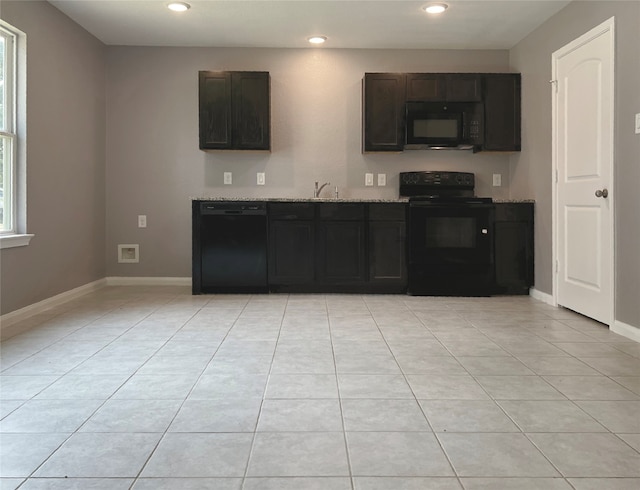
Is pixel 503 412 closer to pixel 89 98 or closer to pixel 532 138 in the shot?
pixel 532 138

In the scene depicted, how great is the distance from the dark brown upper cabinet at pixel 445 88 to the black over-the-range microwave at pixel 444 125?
0.05 m

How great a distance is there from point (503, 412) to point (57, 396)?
1790 mm

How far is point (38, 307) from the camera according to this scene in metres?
4.00

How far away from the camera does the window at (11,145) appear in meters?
3.72

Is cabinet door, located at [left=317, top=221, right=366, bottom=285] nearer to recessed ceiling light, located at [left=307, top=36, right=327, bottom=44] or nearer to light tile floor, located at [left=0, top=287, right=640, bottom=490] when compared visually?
light tile floor, located at [left=0, top=287, right=640, bottom=490]

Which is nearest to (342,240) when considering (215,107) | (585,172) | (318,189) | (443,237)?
(318,189)

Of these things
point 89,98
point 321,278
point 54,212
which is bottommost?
point 321,278

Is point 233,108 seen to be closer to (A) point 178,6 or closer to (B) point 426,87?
(A) point 178,6

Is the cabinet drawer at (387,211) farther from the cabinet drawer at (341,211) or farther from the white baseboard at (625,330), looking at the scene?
the white baseboard at (625,330)

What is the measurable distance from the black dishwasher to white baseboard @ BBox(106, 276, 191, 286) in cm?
63

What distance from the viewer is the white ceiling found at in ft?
13.8

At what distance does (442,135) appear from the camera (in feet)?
16.8

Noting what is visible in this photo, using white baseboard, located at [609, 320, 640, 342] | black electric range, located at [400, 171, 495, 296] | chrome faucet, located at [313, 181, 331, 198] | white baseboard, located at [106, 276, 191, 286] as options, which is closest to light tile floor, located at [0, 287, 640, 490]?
white baseboard, located at [609, 320, 640, 342]

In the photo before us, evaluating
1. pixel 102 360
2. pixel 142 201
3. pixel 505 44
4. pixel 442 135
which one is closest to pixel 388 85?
pixel 442 135
